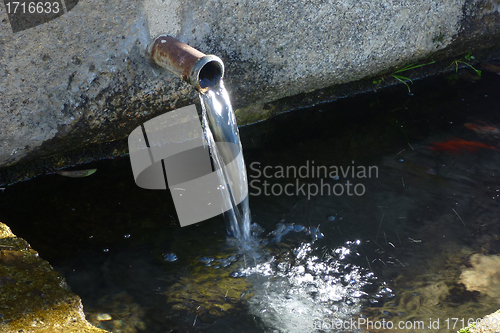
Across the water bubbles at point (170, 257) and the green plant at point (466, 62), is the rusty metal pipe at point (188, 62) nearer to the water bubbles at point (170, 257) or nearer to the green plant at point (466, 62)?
the water bubbles at point (170, 257)

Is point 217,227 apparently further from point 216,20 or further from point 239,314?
point 216,20

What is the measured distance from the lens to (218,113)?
228 cm

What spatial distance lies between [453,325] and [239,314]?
0.81 metres

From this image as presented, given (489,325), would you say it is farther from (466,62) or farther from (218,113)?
(466,62)

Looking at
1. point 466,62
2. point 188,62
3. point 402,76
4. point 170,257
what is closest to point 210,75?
point 188,62

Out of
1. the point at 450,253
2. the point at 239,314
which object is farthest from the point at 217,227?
the point at 450,253

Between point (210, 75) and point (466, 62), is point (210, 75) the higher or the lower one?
the higher one

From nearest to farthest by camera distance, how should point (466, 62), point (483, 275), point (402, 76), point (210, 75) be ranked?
point (483, 275) < point (210, 75) < point (402, 76) < point (466, 62)

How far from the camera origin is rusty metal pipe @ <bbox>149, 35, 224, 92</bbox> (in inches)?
78.8

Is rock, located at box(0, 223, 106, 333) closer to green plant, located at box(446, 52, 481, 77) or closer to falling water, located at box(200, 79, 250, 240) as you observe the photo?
falling water, located at box(200, 79, 250, 240)

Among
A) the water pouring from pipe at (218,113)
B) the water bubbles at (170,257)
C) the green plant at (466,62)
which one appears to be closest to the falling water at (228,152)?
the water pouring from pipe at (218,113)

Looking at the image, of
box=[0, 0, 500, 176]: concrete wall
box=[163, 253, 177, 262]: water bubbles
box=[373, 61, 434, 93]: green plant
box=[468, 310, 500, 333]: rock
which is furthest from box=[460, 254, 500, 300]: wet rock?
box=[373, 61, 434, 93]: green plant

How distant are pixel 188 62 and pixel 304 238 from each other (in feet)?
3.21

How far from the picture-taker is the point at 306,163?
273 cm
